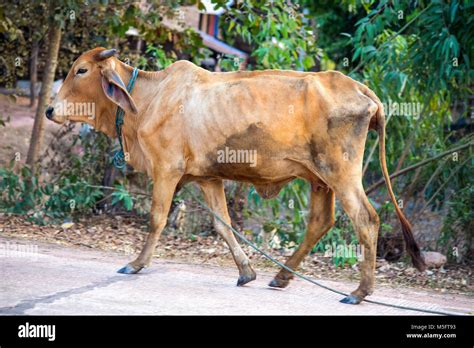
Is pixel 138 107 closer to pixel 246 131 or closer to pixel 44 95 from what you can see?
pixel 246 131

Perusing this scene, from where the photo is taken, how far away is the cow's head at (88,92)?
7117mm

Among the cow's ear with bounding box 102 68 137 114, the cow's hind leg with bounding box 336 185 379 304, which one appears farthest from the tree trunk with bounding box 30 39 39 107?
the cow's hind leg with bounding box 336 185 379 304

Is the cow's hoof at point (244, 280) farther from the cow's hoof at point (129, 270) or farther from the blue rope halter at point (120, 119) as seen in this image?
the blue rope halter at point (120, 119)

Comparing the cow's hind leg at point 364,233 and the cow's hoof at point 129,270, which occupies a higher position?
the cow's hind leg at point 364,233

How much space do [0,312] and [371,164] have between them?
6.30 metres

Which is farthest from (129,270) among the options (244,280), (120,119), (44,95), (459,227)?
(44,95)

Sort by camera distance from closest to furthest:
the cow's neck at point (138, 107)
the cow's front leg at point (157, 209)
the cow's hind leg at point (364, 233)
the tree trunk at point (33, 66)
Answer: the cow's hind leg at point (364, 233) < the cow's front leg at point (157, 209) < the cow's neck at point (138, 107) < the tree trunk at point (33, 66)

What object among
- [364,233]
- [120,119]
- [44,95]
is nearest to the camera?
[364,233]

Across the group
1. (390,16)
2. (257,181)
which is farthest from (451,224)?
(257,181)

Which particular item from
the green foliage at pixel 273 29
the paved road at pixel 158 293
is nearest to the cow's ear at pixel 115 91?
the paved road at pixel 158 293

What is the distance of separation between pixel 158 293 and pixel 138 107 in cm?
173

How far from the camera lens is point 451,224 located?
8.82 m

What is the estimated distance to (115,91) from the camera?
7020mm
